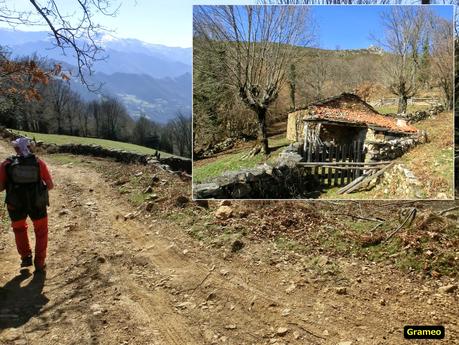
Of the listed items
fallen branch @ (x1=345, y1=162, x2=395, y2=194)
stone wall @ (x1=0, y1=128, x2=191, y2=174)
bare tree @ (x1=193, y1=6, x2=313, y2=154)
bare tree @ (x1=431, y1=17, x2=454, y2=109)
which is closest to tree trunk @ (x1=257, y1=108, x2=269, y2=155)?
bare tree @ (x1=193, y1=6, x2=313, y2=154)

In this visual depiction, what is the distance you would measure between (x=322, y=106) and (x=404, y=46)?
4.35 feet

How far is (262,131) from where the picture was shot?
6.11 meters

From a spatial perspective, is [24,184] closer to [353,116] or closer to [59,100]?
[353,116]

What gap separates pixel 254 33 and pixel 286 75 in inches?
25.7

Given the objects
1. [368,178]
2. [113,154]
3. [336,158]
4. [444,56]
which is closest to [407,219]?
[368,178]

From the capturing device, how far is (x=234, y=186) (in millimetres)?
6270

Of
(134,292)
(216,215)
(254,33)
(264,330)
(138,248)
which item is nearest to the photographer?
(264,330)

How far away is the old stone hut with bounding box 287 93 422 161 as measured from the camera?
5.82 meters

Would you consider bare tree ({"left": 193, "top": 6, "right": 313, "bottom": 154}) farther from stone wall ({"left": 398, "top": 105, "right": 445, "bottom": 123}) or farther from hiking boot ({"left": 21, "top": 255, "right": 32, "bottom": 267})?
hiking boot ({"left": 21, "top": 255, "right": 32, "bottom": 267})

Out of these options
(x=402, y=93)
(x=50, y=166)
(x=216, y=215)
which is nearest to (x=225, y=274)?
(x=216, y=215)

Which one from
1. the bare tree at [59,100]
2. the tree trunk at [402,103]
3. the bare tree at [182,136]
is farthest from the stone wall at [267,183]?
the bare tree at [59,100]

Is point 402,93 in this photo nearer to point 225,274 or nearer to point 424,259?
point 424,259

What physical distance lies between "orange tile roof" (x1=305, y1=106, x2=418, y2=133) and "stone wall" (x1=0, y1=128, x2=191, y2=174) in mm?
5082

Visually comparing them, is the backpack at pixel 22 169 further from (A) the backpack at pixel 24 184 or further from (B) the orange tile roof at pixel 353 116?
(B) the orange tile roof at pixel 353 116
